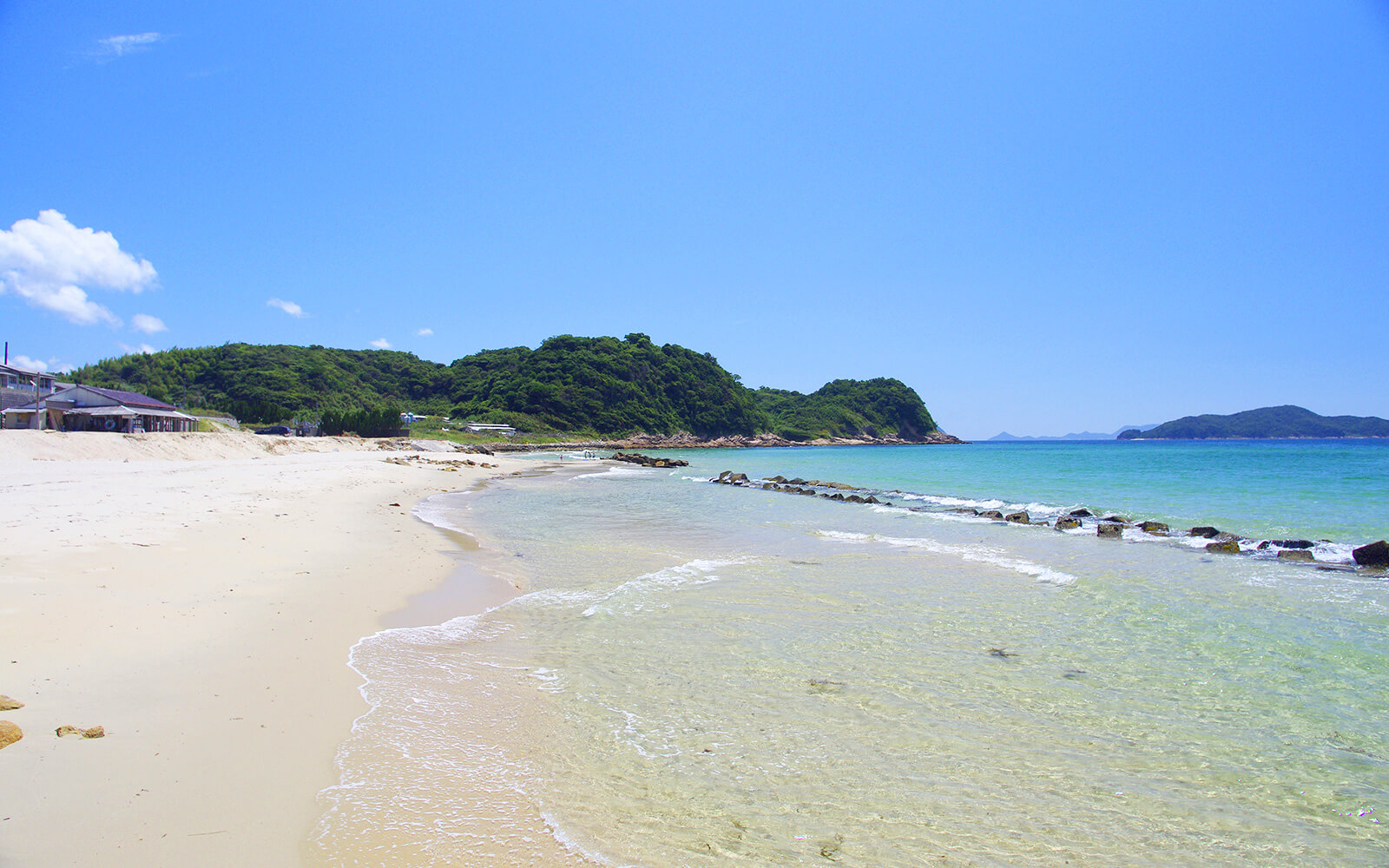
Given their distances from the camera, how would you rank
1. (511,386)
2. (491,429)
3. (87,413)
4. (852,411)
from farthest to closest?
(852,411), (511,386), (491,429), (87,413)

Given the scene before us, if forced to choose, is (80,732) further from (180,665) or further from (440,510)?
(440,510)

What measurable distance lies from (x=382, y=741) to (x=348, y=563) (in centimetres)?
653

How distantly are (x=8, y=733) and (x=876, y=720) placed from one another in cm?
571

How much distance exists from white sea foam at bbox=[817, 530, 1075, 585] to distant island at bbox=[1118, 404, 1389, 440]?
221411 millimetres

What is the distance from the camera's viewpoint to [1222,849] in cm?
359

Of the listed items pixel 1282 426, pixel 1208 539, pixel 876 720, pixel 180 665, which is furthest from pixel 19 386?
pixel 1282 426

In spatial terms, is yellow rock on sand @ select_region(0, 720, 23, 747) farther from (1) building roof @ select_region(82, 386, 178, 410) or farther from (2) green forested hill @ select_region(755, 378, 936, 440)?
(2) green forested hill @ select_region(755, 378, 936, 440)

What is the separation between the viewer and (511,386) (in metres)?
114

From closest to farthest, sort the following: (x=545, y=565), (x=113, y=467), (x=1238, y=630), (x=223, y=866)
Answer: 1. (x=223, y=866)
2. (x=1238, y=630)
3. (x=545, y=565)
4. (x=113, y=467)

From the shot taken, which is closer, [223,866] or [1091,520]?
[223,866]

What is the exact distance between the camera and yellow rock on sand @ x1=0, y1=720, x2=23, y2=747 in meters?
3.65

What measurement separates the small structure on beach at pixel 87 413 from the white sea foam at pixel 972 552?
4422 centimetres

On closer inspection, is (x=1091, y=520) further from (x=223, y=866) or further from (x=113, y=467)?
(x=113, y=467)

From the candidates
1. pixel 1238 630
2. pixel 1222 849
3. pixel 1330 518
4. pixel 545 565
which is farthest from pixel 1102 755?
pixel 1330 518
